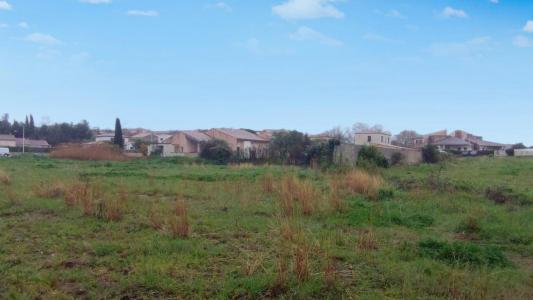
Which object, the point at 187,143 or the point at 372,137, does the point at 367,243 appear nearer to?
the point at 187,143

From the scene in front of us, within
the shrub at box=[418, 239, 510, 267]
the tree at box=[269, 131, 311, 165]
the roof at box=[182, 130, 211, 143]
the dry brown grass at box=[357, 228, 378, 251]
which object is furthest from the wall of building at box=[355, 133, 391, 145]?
the shrub at box=[418, 239, 510, 267]

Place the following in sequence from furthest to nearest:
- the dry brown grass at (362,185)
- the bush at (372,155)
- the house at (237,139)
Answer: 1. the house at (237,139)
2. the bush at (372,155)
3. the dry brown grass at (362,185)

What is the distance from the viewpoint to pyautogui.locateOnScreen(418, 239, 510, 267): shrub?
191 inches

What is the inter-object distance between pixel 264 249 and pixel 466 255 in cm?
241

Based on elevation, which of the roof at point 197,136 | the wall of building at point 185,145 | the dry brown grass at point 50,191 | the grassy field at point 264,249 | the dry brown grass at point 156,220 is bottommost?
the grassy field at point 264,249

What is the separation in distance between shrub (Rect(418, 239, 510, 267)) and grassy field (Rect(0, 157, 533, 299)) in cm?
2

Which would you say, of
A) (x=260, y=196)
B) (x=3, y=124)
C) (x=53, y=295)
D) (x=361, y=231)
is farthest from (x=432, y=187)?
(x=3, y=124)

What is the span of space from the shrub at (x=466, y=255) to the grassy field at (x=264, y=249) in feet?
0.05

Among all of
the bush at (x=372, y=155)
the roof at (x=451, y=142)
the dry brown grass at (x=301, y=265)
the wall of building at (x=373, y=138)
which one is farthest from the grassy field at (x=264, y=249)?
the roof at (x=451, y=142)

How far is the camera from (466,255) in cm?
494

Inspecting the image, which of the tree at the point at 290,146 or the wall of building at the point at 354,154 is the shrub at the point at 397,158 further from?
the tree at the point at 290,146

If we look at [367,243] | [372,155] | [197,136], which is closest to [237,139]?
[197,136]

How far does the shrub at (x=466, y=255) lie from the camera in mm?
4840

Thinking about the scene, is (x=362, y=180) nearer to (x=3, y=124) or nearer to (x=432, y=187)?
(x=432, y=187)
